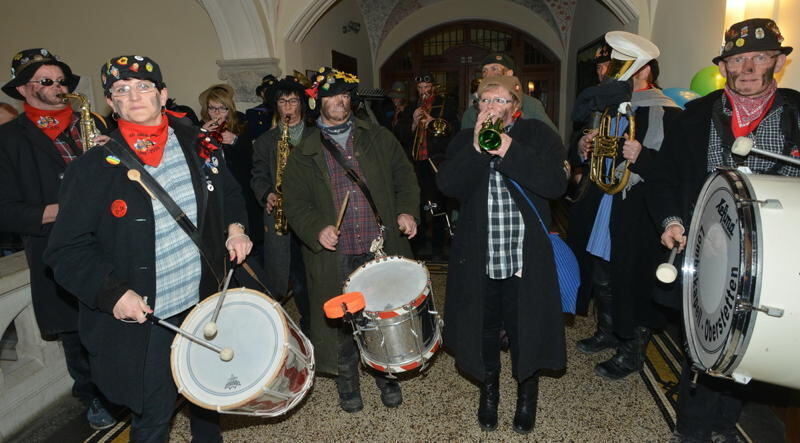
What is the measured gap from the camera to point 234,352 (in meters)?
1.86

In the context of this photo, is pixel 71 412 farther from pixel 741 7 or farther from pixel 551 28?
pixel 551 28

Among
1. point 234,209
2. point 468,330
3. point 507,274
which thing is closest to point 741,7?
point 507,274

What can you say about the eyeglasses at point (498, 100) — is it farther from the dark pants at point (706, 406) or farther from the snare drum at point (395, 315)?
the dark pants at point (706, 406)

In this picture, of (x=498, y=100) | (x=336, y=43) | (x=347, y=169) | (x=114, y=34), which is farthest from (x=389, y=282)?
(x=336, y=43)

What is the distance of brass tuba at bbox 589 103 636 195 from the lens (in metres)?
2.68

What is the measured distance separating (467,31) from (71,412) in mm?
10665

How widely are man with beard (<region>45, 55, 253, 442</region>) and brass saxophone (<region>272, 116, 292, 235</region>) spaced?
1.24 meters

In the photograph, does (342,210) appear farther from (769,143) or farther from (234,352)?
(769,143)

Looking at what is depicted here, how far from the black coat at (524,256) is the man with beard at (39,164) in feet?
6.80

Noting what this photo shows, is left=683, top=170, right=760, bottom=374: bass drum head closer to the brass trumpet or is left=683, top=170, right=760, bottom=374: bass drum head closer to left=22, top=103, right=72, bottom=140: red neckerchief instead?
the brass trumpet

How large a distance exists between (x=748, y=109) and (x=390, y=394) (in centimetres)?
230

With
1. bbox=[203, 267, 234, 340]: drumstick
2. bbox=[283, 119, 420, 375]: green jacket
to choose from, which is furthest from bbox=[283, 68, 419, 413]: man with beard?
bbox=[203, 267, 234, 340]: drumstick

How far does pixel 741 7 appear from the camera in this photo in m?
3.56

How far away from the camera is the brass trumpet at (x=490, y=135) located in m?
2.05
